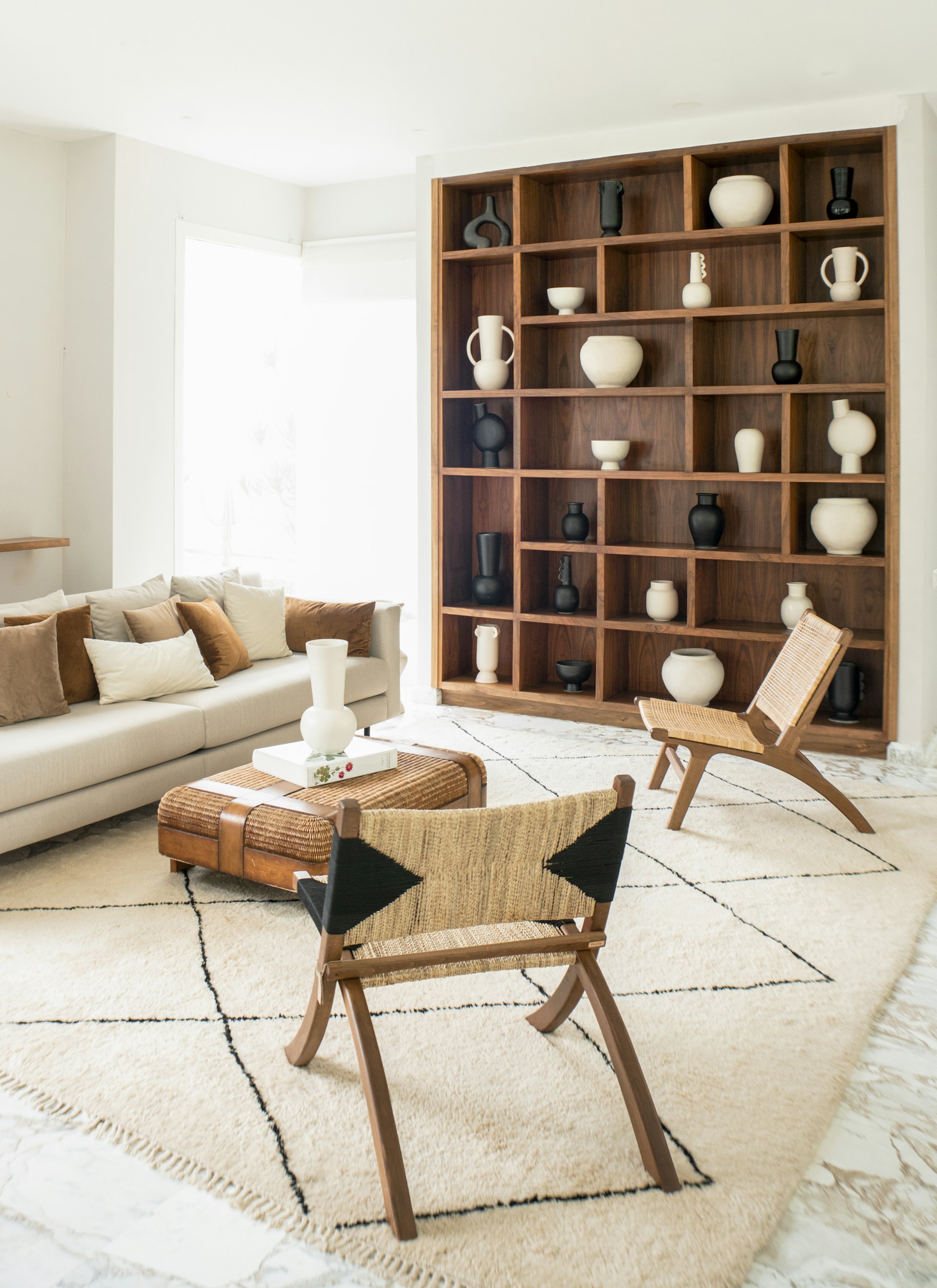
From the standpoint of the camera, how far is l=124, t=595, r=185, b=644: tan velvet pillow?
4.29 metres

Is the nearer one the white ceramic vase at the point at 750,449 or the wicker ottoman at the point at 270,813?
the wicker ottoman at the point at 270,813

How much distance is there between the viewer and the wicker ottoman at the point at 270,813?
3078mm

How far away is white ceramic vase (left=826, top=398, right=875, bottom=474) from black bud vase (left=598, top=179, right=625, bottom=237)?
53.7 inches

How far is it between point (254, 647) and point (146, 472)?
141 centimetres

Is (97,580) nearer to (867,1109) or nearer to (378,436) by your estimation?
(378,436)

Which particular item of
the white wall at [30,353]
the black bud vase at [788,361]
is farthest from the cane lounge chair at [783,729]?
the white wall at [30,353]

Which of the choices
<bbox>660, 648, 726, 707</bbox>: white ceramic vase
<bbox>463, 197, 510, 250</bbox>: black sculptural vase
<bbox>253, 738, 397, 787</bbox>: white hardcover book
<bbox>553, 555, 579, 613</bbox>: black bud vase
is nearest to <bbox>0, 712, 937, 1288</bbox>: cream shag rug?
<bbox>253, 738, 397, 787</bbox>: white hardcover book

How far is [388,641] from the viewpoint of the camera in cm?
507

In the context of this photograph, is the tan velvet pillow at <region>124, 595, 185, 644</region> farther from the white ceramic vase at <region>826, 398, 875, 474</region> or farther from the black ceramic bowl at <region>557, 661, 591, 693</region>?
the white ceramic vase at <region>826, 398, 875, 474</region>

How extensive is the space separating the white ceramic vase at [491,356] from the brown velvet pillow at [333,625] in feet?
4.50

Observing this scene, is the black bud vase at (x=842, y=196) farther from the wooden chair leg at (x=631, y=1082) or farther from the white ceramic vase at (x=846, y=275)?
the wooden chair leg at (x=631, y=1082)

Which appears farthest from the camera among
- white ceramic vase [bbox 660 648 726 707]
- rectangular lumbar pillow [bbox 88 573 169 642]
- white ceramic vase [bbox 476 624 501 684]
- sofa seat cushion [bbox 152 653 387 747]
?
white ceramic vase [bbox 476 624 501 684]

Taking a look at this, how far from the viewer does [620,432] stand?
5664 millimetres

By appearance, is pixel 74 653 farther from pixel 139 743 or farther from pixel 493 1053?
pixel 493 1053
